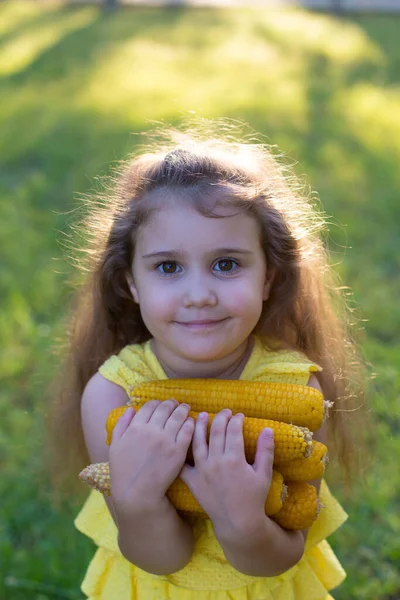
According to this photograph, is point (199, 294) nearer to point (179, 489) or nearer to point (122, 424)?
point (122, 424)

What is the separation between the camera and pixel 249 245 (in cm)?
212

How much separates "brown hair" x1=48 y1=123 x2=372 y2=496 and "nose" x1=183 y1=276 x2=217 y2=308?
18 centimetres

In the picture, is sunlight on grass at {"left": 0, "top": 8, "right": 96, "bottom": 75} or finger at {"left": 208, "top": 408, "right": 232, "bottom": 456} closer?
finger at {"left": 208, "top": 408, "right": 232, "bottom": 456}

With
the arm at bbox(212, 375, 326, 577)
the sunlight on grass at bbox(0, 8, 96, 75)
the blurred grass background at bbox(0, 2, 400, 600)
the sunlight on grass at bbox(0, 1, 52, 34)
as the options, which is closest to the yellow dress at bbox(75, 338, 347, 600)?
the arm at bbox(212, 375, 326, 577)

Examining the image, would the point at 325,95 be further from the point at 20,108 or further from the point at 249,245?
the point at 249,245

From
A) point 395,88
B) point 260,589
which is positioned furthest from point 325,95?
point 260,589

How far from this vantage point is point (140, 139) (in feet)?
23.2

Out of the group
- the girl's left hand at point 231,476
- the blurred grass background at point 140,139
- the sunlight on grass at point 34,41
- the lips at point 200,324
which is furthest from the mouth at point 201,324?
the sunlight on grass at point 34,41

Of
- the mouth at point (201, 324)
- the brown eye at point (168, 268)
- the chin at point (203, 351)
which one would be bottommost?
the chin at point (203, 351)

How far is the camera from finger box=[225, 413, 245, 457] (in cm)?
189

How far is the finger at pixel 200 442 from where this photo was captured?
1.92 metres

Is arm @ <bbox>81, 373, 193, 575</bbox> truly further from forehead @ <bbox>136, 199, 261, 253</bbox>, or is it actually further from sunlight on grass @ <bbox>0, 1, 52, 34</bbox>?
sunlight on grass @ <bbox>0, 1, 52, 34</bbox>

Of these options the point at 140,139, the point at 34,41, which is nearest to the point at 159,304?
the point at 140,139

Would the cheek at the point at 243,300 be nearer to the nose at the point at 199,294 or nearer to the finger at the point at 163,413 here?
the nose at the point at 199,294
